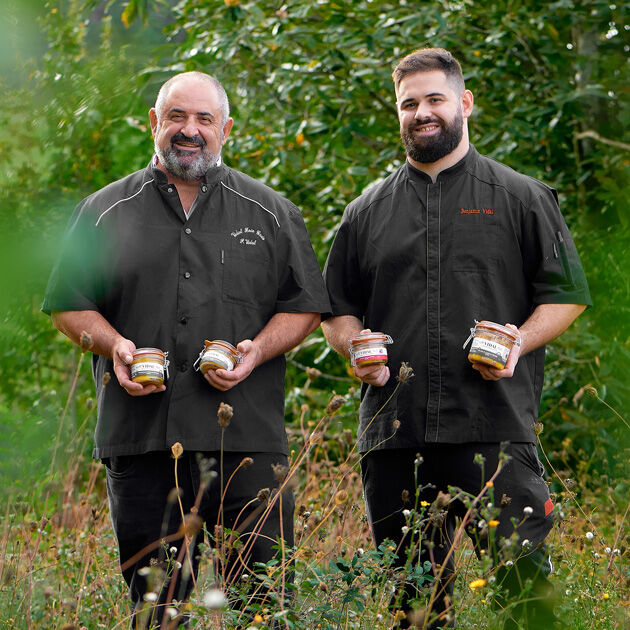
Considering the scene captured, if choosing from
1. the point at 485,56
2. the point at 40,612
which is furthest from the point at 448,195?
the point at 485,56

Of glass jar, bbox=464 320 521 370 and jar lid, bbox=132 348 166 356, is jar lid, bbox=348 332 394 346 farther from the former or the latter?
jar lid, bbox=132 348 166 356

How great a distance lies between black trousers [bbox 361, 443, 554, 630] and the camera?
2926 millimetres

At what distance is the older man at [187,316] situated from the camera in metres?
2.96

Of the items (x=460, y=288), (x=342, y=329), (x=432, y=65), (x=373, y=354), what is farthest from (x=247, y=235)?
(x=432, y=65)

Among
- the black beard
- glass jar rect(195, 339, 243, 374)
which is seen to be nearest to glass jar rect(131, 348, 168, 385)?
glass jar rect(195, 339, 243, 374)

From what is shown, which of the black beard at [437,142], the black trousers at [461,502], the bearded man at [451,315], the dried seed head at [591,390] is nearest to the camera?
the dried seed head at [591,390]

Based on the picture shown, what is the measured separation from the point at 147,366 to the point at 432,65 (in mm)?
1480

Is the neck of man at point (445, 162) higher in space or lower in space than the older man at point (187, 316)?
higher

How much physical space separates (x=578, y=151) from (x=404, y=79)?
309 cm

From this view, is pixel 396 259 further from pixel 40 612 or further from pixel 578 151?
pixel 578 151

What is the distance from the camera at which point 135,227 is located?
10.2ft

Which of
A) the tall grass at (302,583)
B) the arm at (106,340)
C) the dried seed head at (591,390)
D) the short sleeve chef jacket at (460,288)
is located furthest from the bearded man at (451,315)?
the arm at (106,340)

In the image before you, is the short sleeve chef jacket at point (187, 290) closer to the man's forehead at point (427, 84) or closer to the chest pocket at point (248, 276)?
the chest pocket at point (248, 276)

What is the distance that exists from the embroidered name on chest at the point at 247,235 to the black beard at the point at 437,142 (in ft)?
2.11
